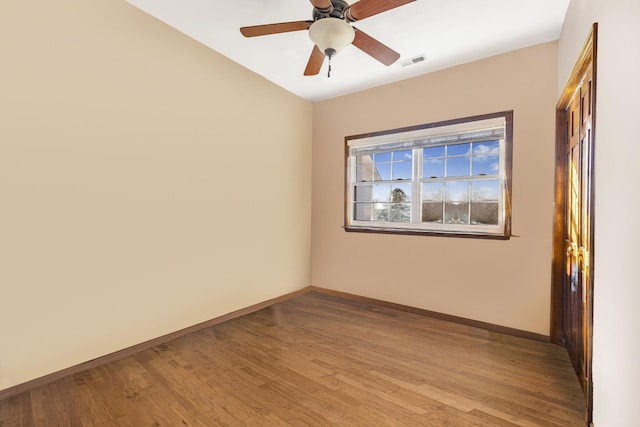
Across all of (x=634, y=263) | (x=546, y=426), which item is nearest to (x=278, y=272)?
(x=546, y=426)

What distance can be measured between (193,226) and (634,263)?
3.17 metres

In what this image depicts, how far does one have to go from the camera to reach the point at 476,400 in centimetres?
208

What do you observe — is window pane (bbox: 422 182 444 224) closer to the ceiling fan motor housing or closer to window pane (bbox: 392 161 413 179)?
window pane (bbox: 392 161 413 179)

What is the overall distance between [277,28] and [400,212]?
2610mm

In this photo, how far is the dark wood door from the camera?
2051 millimetres

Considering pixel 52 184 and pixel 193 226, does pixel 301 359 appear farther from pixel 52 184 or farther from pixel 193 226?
pixel 52 184

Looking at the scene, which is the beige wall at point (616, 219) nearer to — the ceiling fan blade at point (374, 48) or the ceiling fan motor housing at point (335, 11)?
the ceiling fan blade at point (374, 48)

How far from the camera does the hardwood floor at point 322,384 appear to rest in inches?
75.4

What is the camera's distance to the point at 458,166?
366 cm

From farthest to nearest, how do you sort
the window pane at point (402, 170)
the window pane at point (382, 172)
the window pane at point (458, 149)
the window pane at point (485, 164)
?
the window pane at point (382, 172) → the window pane at point (402, 170) → the window pane at point (458, 149) → the window pane at point (485, 164)

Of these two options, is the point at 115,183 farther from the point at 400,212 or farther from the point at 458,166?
the point at 458,166

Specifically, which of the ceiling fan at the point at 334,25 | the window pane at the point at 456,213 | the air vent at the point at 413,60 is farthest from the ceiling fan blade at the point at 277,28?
the window pane at the point at 456,213

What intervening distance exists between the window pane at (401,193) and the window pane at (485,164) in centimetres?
78

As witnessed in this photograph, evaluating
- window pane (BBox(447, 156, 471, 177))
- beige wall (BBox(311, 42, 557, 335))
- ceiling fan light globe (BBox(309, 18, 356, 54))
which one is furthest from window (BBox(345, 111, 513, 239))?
ceiling fan light globe (BBox(309, 18, 356, 54))
